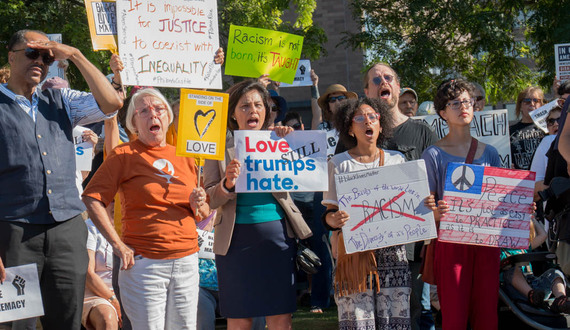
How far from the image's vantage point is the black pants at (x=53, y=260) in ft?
13.1

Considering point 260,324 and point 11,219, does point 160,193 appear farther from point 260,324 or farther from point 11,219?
point 260,324

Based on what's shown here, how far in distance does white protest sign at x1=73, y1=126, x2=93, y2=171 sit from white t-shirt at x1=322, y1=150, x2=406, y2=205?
2.47 meters

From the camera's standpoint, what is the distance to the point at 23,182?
13.2ft

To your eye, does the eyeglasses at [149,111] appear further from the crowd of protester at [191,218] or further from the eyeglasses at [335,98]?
the eyeglasses at [335,98]

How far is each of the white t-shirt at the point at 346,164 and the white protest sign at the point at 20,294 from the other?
1846 millimetres

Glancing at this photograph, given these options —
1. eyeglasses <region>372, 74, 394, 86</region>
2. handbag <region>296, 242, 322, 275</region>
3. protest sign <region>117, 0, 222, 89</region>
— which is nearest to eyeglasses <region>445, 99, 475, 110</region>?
eyeglasses <region>372, 74, 394, 86</region>

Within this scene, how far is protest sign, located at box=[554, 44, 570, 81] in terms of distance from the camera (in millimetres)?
8461

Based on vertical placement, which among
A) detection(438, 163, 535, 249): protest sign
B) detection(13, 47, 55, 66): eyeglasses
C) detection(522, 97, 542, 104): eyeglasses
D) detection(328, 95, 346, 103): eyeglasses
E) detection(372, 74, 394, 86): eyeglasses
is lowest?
detection(438, 163, 535, 249): protest sign

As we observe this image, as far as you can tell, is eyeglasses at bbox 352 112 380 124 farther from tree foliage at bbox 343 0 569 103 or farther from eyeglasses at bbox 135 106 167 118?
tree foliage at bbox 343 0 569 103

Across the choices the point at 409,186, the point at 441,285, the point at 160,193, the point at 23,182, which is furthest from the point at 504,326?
the point at 23,182

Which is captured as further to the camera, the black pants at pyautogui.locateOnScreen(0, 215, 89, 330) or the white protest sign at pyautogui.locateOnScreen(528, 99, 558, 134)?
the white protest sign at pyautogui.locateOnScreen(528, 99, 558, 134)

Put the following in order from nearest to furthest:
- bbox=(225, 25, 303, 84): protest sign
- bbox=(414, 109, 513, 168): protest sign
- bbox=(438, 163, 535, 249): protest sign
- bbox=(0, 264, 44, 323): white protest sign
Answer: bbox=(0, 264, 44, 323): white protest sign < bbox=(438, 163, 535, 249): protest sign < bbox=(225, 25, 303, 84): protest sign < bbox=(414, 109, 513, 168): protest sign

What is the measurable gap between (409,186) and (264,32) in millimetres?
2458

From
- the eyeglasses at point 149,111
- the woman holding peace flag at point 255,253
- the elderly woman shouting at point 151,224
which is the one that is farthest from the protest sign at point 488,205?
the eyeglasses at point 149,111
